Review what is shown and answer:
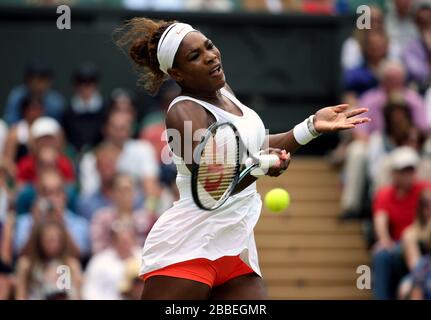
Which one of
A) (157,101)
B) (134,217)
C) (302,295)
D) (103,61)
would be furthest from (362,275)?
(103,61)

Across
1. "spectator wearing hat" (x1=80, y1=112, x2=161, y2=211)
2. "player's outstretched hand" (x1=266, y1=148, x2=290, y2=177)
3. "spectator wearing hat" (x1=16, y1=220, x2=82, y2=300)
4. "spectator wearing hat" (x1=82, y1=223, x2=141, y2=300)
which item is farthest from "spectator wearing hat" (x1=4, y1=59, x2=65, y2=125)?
"player's outstretched hand" (x1=266, y1=148, x2=290, y2=177)

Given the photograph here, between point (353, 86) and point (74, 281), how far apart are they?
11.9 ft

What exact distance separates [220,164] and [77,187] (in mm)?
5418

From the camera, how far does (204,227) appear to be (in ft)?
19.8

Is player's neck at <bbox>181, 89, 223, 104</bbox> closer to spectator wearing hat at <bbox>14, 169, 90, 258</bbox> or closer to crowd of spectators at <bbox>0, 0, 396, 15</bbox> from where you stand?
spectator wearing hat at <bbox>14, 169, 90, 258</bbox>

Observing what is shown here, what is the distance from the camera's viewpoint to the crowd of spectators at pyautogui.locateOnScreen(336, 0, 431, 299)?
10094 millimetres

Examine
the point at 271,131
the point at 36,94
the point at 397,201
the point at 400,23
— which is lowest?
the point at 397,201

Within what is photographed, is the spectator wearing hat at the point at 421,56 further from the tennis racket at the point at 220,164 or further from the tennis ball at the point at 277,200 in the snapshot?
the tennis racket at the point at 220,164

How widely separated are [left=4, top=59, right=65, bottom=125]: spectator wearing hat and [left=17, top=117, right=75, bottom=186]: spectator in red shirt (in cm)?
55

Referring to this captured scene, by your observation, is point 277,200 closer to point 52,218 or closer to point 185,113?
point 185,113

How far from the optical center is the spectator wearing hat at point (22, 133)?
1134 centimetres

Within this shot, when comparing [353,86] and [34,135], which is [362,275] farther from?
[34,135]

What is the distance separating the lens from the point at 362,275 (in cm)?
1046

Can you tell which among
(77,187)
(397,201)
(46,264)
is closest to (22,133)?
(77,187)
